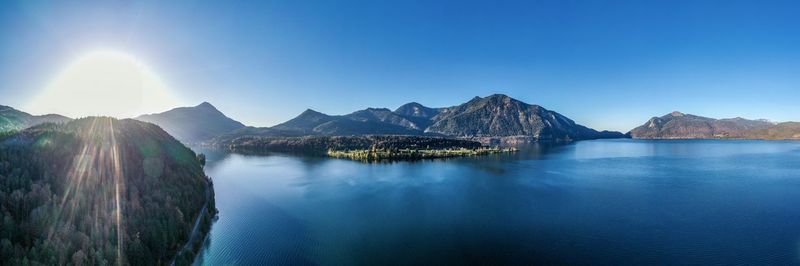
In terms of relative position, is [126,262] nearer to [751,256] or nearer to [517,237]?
[517,237]

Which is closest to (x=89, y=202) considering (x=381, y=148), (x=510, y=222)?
(x=510, y=222)

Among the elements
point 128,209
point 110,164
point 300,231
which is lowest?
point 300,231

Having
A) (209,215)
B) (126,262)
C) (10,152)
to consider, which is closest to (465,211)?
(209,215)

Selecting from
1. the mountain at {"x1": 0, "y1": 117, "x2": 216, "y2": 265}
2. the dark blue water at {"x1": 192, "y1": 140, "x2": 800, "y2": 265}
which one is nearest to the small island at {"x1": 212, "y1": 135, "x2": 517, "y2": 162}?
the dark blue water at {"x1": 192, "y1": 140, "x2": 800, "y2": 265}

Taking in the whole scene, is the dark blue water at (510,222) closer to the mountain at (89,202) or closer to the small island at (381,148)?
the mountain at (89,202)

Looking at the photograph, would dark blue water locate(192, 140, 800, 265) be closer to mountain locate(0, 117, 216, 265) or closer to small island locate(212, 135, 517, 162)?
mountain locate(0, 117, 216, 265)
